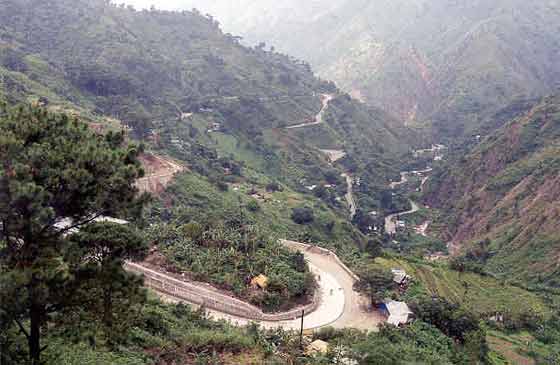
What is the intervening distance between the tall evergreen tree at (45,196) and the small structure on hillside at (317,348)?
10.2 metres

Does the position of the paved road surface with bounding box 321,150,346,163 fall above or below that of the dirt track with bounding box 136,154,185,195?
above

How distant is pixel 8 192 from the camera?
34.0 feet

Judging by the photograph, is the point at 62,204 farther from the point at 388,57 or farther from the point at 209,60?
the point at 388,57

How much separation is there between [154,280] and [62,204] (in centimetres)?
1469

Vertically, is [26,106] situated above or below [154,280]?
above

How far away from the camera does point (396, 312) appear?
26.7 metres

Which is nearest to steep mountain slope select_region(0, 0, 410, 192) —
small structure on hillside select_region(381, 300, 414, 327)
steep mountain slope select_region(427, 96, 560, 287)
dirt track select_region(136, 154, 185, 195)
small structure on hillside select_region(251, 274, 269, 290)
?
dirt track select_region(136, 154, 185, 195)

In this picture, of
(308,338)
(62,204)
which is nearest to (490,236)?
(308,338)

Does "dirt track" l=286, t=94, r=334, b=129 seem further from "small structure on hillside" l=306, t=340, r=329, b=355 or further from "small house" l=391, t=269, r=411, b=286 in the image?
"small structure on hillside" l=306, t=340, r=329, b=355

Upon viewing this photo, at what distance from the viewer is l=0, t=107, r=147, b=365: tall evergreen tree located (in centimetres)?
1037

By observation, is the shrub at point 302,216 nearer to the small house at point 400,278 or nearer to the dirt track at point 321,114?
the small house at point 400,278

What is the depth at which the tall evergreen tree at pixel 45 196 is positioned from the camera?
10.4 meters

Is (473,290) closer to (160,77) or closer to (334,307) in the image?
(334,307)

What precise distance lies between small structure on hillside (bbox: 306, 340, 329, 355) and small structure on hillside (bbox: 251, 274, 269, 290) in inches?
199
